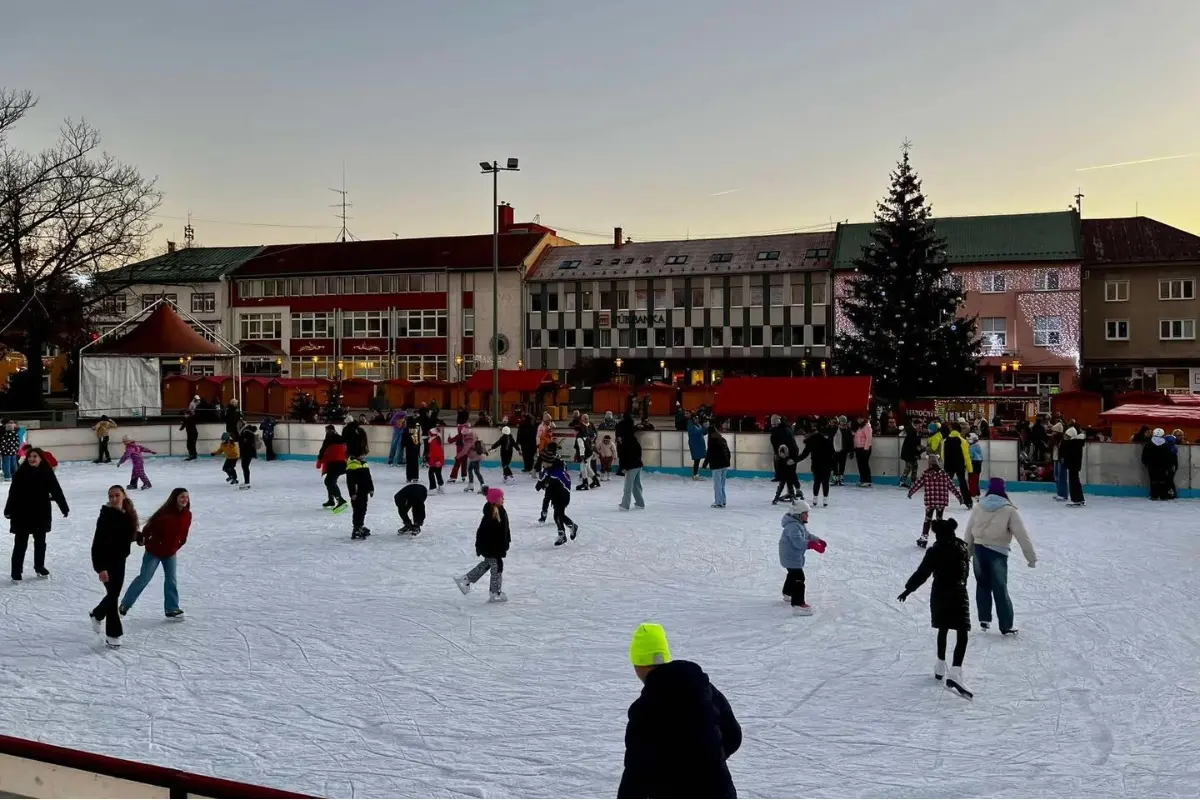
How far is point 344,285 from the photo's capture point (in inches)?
2237

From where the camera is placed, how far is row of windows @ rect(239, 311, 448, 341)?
180 feet

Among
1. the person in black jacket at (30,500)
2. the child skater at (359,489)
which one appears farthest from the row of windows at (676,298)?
the person in black jacket at (30,500)

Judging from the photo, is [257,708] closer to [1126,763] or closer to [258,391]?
[1126,763]

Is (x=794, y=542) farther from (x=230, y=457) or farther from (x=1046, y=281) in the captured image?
(x=1046, y=281)

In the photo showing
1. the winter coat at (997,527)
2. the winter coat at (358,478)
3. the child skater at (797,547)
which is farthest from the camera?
Answer: the winter coat at (358,478)

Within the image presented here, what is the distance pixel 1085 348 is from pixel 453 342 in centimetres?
3147

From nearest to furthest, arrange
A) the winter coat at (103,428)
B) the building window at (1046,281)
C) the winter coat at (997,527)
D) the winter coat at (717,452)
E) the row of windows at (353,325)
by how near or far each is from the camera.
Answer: the winter coat at (997,527) → the winter coat at (717,452) → the winter coat at (103,428) → the building window at (1046,281) → the row of windows at (353,325)

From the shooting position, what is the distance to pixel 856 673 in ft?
24.3

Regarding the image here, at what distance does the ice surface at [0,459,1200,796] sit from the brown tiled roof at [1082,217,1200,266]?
122 feet

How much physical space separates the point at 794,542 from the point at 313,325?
170ft

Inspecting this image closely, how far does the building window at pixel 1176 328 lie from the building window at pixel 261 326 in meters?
45.6

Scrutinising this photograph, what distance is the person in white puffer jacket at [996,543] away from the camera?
793 centimetres

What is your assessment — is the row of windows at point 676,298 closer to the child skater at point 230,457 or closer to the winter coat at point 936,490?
the child skater at point 230,457

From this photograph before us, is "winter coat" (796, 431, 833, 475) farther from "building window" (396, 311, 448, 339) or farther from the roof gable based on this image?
"building window" (396, 311, 448, 339)
